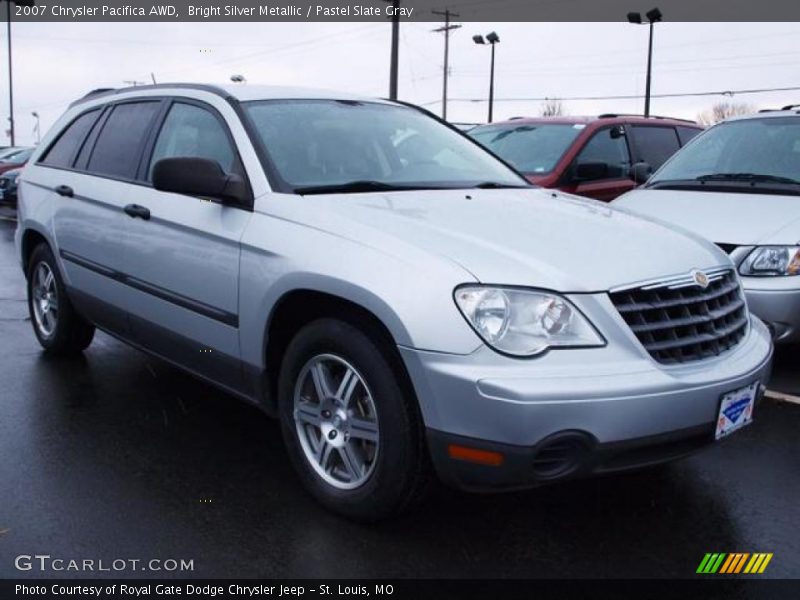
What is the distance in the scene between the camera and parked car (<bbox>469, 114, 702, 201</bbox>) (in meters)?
7.89

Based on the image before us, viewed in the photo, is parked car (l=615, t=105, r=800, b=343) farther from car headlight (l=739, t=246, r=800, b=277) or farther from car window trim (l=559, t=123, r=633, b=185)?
car window trim (l=559, t=123, r=633, b=185)

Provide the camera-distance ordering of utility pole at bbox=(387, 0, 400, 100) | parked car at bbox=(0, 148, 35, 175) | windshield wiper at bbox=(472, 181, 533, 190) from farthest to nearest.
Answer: utility pole at bbox=(387, 0, 400, 100) < parked car at bbox=(0, 148, 35, 175) < windshield wiper at bbox=(472, 181, 533, 190)

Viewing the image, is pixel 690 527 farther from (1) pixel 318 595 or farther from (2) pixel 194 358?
(2) pixel 194 358

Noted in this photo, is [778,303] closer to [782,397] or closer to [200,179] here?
[782,397]

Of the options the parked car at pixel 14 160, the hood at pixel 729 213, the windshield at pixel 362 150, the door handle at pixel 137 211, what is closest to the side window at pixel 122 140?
the door handle at pixel 137 211

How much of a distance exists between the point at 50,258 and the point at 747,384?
427cm

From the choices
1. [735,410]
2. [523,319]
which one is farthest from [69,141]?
[735,410]

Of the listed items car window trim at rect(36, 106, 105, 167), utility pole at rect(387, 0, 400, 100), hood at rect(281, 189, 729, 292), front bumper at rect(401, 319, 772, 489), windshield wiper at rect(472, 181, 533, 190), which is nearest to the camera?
front bumper at rect(401, 319, 772, 489)

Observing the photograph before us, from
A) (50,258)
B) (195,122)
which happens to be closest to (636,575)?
(195,122)

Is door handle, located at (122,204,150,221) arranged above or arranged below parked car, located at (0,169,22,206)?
above

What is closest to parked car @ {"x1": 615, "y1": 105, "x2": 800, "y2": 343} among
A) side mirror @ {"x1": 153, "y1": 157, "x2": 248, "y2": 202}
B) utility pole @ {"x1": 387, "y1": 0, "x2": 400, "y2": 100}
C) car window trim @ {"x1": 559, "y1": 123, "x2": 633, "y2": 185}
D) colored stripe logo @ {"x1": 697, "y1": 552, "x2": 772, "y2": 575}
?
car window trim @ {"x1": 559, "y1": 123, "x2": 633, "y2": 185}

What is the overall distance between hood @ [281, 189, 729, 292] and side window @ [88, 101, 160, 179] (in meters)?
1.61

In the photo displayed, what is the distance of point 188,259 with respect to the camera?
3910 mm

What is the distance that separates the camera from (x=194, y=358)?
400 centimetres
